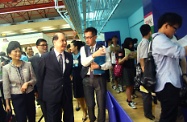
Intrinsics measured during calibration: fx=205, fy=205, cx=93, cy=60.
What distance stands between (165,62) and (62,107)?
4.56ft

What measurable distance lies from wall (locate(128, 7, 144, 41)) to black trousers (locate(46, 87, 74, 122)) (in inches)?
274

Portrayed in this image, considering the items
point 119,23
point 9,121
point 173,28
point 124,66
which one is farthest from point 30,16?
point 173,28

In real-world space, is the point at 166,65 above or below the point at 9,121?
above

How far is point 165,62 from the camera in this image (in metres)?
1.94

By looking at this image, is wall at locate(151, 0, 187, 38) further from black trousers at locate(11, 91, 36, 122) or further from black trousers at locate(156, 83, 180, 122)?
black trousers at locate(11, 91, 36, 122)

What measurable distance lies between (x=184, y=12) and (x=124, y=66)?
2019mm

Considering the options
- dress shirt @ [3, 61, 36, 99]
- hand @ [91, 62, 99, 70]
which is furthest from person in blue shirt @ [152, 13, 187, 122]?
dress shirt @ [3, 61, 36, 99]

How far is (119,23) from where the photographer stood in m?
11.3

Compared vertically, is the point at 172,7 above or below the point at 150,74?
above

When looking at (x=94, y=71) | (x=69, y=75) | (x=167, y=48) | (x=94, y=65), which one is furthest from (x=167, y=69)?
(x=69, y=75)

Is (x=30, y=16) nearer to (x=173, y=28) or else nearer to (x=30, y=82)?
(x=30, y=82)

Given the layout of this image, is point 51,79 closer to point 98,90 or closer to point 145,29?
point 98,90

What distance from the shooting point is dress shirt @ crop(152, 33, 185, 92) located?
184 centimetres

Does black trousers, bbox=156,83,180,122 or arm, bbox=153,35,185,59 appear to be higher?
arm, bbox=153,35,185,59
